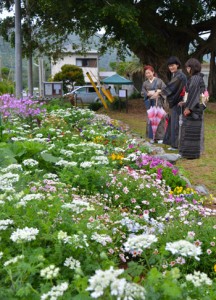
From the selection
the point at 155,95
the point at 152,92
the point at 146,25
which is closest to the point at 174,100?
the point at 155,95

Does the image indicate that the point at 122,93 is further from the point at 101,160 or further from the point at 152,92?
the point at 101,160

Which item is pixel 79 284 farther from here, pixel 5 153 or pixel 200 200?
pixel 5 153

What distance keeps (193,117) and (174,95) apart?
3.37 ft

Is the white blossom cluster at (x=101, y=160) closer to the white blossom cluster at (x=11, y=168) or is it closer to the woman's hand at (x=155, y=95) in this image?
the white blossom cluster at (x=11, y=168)

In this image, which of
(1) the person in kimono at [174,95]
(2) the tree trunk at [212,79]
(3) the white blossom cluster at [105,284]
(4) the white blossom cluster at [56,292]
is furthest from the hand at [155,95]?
(2) the tree trunk at [212,79]

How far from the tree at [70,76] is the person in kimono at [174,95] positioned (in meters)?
36.8

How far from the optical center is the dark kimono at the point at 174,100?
8.91m

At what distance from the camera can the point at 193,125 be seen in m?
8.33

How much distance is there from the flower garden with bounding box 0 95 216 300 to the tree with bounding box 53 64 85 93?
40279 millimetres

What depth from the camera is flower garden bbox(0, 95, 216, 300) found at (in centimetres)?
206

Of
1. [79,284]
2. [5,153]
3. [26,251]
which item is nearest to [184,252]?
[79,284]

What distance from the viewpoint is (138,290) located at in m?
1.80

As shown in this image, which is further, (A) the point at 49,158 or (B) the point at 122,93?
(B) the point at 122,93

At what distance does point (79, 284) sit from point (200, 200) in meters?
3.29
